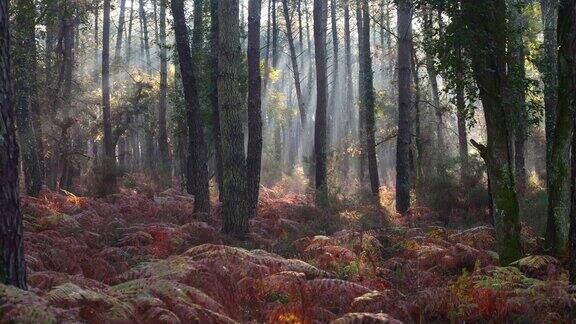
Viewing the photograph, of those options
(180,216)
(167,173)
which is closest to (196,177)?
(180,216)

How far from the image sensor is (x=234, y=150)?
Answer: 36.7 feet

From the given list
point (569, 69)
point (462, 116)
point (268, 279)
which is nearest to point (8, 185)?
point (268, 279)

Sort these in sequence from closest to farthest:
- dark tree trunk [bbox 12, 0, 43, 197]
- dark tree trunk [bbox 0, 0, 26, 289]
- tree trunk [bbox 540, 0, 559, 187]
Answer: dark tree trunk [bbox 0, 0, 26, 289] < tree trunk [bbox 540, 0, 559, 187] < dark tree trunk [bbox 12, 0, 43, 197]

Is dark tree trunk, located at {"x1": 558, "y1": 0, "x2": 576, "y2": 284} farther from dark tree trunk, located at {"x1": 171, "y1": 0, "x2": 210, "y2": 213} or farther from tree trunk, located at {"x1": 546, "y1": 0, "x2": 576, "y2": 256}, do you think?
dark tree trunk, located at {"x1": 171, "y1": 0, "x2": 210, "y2": 213}

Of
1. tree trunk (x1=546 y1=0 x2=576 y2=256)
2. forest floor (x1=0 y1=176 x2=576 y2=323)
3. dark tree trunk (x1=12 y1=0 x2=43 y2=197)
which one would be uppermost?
dark tree trunk (x1=12 y1=0 x2=43 y2=197)

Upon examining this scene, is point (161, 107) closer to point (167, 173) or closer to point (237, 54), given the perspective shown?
point (167, 173)

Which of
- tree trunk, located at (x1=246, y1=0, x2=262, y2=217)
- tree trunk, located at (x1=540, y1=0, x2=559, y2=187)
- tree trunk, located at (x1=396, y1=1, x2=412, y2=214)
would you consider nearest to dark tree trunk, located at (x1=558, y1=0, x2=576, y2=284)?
tree trunk, located at (x1=540, y1=0, x2=559, y2=187)

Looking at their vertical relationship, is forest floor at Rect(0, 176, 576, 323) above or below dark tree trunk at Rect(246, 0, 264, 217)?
below

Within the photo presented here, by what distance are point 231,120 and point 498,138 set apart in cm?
491

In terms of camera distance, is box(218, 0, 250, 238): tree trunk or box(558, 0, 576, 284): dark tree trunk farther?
box(218, 0, 250, 238): tree trunk

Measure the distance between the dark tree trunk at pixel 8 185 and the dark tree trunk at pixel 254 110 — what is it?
1020cm

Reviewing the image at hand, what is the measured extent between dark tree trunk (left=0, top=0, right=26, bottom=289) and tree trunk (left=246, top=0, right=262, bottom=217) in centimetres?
1019

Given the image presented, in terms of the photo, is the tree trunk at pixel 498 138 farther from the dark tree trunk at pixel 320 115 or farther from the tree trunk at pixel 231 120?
the dark tree trunk at pixel 320 115

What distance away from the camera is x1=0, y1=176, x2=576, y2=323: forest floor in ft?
14.9
